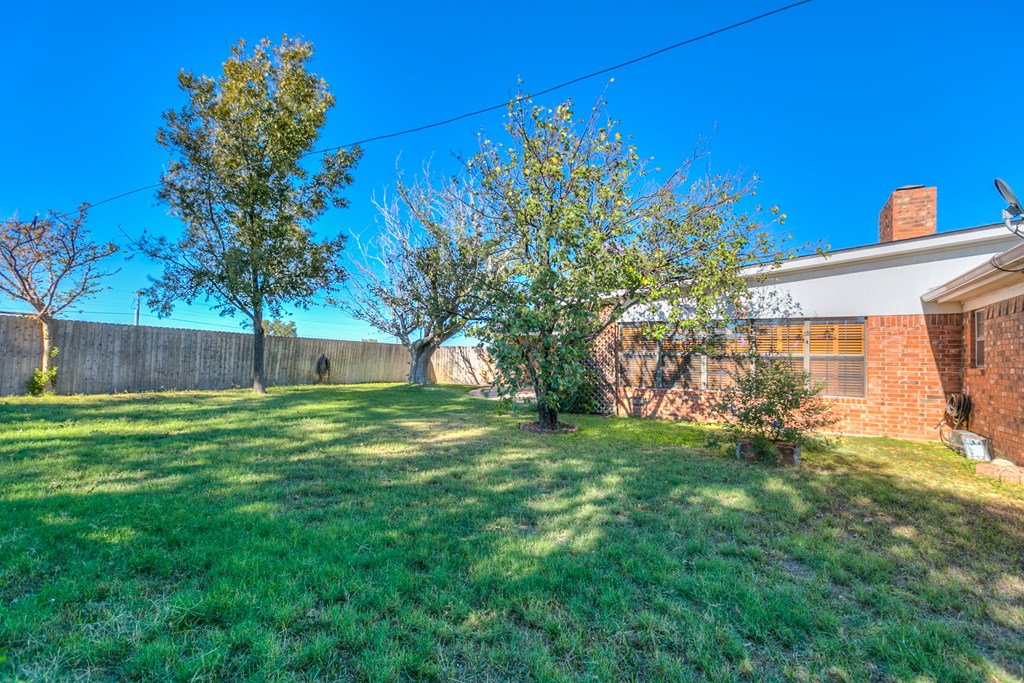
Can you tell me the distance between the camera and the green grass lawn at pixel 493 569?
1.78 meters

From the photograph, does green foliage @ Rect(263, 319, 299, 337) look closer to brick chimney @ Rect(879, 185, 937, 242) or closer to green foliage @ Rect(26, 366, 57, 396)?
green foliage @ Rect(26, 366, 57, 396)

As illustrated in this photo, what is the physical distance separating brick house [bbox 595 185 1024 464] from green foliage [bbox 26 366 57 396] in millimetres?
13245

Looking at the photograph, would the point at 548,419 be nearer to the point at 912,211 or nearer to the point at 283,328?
the point at 912,211

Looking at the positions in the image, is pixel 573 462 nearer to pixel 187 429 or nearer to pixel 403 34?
pixel 187 429

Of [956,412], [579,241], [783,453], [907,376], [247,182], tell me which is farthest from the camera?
[247,182]

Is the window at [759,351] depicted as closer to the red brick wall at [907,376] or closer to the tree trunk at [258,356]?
the red brick wall at [907,376]

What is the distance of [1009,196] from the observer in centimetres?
414

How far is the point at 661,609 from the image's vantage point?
7.11 ft

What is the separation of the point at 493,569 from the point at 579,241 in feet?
17.3

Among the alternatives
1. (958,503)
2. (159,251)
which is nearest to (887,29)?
(958,503)

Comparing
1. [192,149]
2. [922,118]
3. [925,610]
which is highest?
[922,118]

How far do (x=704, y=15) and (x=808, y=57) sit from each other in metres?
3.20

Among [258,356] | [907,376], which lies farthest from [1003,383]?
[258,356]

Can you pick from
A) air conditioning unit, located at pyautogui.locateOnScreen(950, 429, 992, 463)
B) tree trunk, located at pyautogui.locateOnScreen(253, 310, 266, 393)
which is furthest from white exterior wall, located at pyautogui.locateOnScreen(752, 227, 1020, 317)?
tree trunk, located at pyautogui.locateOnScreen(253, 310, 266, 393)
